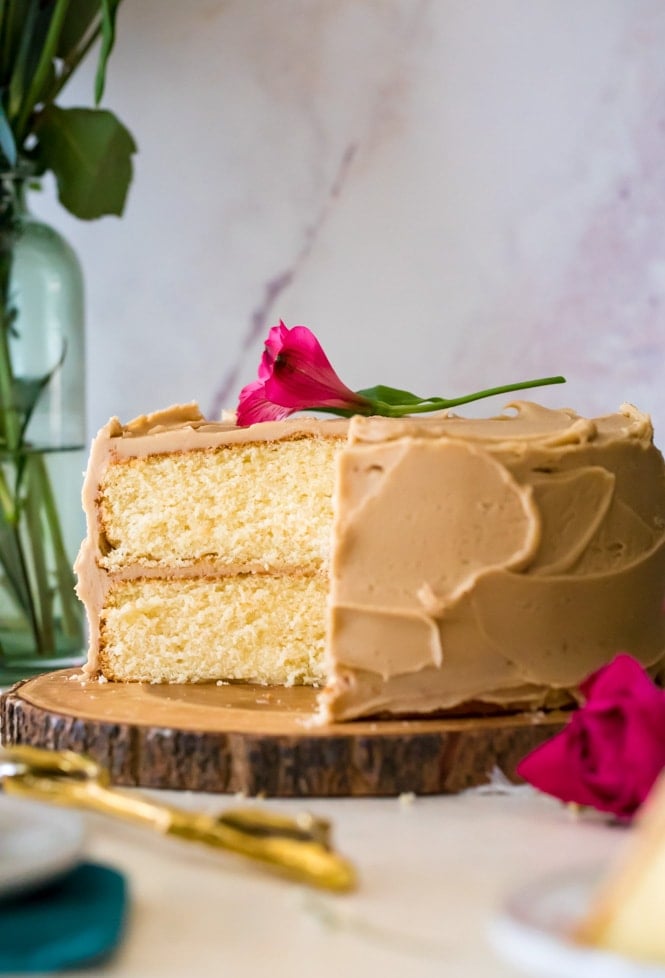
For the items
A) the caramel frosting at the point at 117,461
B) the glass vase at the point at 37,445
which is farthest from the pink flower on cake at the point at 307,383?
the glass vase at the point at 37,445

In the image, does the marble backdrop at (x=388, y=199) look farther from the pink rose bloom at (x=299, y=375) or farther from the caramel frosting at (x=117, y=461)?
the pink rose bloom at (x=299, y=375)

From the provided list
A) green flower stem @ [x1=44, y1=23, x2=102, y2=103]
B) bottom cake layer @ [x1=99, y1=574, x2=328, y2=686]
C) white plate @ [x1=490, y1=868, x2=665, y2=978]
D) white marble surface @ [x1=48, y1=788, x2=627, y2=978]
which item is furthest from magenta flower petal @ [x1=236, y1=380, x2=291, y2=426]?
white plate @ [x1=490, y1=868, x2=665, y2=978]

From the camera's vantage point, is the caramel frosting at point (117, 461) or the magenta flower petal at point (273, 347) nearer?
the magenta flower petal at point (273, 347)

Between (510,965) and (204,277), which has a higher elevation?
(204,277)

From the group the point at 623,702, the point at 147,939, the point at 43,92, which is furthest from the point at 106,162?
the point at 147,939

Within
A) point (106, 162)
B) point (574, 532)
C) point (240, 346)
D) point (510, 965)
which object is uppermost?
point (106, 162)

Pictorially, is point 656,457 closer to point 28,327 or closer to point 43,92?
point 28,327
